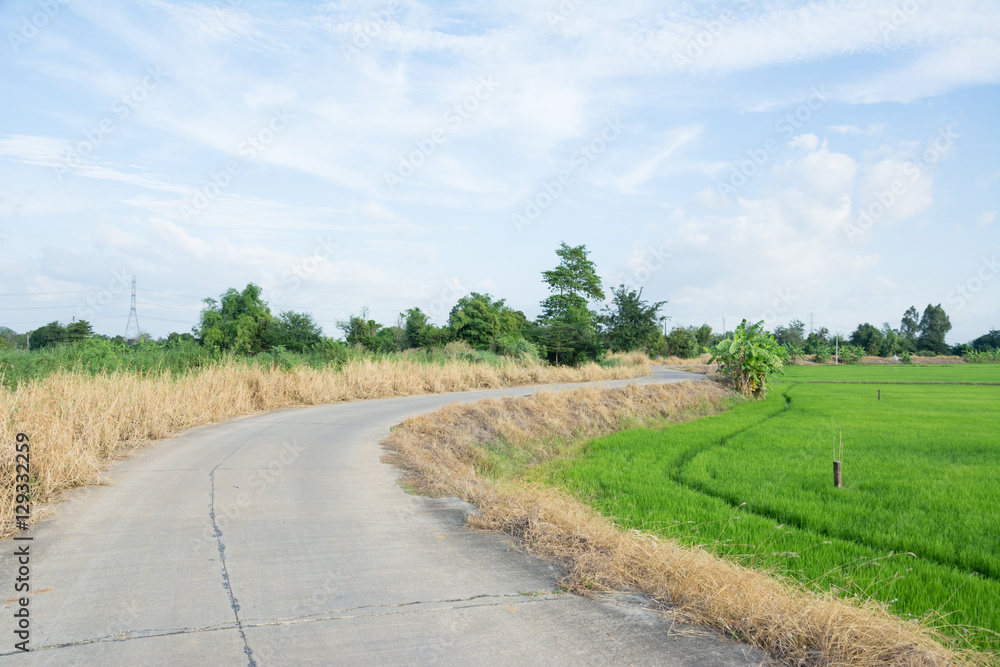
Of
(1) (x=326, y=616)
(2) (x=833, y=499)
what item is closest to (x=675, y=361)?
(2) (x=833, y=499)

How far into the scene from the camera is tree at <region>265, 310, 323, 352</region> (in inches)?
1198

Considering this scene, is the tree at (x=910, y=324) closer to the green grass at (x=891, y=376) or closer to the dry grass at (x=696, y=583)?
the green grass at (x=891, y=376)

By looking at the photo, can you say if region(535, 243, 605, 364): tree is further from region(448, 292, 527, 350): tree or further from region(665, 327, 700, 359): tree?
region(665, 327, 700, 359): tree

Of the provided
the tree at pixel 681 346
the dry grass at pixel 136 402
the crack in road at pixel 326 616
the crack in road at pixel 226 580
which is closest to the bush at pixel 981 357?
the tree at pixel 681 346

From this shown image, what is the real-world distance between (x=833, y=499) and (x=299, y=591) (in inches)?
319

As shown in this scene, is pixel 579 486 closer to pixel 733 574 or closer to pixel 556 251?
pixel 733 574

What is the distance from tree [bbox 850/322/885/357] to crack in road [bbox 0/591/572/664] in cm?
9953

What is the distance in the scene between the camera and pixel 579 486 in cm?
1021

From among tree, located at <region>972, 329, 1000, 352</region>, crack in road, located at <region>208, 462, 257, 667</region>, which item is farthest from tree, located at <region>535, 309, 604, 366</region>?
tree, located at <region>972, 329, 1000, 352</region>

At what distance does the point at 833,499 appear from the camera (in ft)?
30.0

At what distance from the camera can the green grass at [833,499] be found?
18.9 feet

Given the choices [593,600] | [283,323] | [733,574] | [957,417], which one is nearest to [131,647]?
[593,600]

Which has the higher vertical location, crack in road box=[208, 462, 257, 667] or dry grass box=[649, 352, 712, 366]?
dry grass box=[649, 352, 712, 366]

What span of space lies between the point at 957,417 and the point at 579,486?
17274 millimetres
